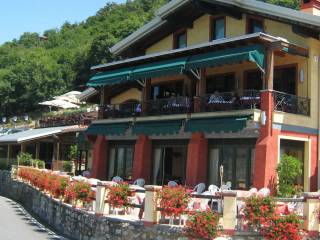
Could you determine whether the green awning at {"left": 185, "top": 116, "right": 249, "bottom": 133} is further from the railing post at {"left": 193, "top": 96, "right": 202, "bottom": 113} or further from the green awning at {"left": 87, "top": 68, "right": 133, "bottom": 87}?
the green awning at {"left": 87, "top": 68, "right": 133, "bottom": 87}

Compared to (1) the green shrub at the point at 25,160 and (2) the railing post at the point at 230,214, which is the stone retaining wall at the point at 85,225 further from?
(1) the green shrub at the point at 25,160

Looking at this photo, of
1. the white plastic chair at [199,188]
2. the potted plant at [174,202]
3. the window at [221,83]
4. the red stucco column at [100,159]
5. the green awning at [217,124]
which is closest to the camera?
the potted plant at [174,202]

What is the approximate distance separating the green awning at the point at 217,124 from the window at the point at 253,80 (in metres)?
2.91

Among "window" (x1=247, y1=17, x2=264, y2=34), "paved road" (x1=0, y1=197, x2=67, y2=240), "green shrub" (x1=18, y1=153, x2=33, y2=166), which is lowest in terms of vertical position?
"paved road" (x1=0, y1=197, x2=67, y2=240)

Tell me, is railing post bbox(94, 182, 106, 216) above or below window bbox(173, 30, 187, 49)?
below

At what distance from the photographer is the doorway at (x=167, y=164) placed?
965 inches

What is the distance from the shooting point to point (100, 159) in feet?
94.3

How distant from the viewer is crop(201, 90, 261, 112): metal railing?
20.1 m

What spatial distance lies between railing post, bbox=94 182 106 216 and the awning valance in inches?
268

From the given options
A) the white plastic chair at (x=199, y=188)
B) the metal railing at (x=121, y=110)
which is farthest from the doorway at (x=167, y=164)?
the white plastic chair at (x=199, y=188)

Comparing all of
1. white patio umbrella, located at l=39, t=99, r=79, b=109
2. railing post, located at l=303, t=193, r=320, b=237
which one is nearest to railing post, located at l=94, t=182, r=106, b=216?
railing post, located at l=303, t=193, r=320, b=237

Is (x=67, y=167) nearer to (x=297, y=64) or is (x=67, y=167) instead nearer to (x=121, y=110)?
(x=121, y=110)

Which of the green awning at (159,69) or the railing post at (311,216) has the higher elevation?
the green awning at (159,69)

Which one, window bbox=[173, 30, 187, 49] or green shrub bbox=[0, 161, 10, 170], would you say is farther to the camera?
green shrub bbox=[0, 161, 10, 170]
